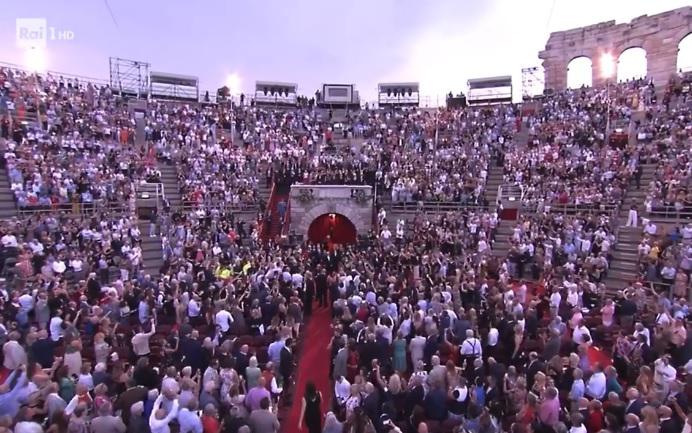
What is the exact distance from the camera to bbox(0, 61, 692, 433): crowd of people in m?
7.96

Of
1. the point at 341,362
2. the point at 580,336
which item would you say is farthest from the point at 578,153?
the point at 341,362

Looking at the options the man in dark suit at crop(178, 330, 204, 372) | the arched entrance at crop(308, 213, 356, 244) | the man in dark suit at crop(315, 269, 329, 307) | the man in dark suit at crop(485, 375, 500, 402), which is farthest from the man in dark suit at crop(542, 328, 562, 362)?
the arched entrance at crop(308, 213, 356, 244)

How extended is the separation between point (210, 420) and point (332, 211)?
18708 millimetres

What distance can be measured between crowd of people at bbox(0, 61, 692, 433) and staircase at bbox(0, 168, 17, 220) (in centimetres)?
39

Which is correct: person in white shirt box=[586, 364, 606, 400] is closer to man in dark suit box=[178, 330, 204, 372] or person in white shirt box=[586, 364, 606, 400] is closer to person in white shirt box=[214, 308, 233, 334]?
man in dark suit box=[178, 330, 204, 372]

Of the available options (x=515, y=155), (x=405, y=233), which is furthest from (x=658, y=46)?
(x=405, y=233)

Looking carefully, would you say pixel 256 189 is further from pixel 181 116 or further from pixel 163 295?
pixel 163 295

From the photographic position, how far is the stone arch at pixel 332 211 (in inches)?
1015

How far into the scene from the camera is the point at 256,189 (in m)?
27.0

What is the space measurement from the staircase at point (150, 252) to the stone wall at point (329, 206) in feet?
21.5

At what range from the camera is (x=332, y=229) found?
1076 inches

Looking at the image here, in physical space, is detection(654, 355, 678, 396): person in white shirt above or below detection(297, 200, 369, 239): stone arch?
below

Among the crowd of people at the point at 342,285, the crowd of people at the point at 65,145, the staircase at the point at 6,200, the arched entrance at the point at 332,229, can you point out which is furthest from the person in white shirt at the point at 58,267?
the arched entrance at the point at 332,229

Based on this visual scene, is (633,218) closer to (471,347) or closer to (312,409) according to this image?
(471,347)
